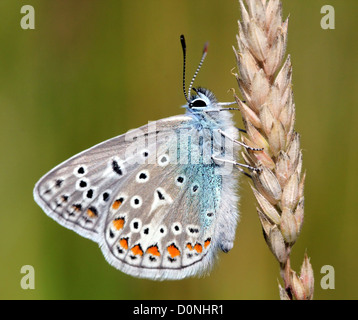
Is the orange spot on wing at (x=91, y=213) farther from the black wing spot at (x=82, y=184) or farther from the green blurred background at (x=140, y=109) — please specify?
the green blurred background at (x=140, y=109)

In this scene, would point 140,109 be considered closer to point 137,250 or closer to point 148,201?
point 148,201

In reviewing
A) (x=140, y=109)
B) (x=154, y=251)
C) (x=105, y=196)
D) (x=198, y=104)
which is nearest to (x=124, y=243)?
(x=154, y=251)

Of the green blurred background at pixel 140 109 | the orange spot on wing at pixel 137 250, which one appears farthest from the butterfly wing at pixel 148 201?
the green blurred background at pixel 140 109

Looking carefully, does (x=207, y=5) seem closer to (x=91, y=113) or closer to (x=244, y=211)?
(x=91, y=113)

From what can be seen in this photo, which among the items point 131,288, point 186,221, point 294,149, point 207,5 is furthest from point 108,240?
point 207,5

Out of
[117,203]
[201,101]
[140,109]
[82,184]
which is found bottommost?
[117,203]

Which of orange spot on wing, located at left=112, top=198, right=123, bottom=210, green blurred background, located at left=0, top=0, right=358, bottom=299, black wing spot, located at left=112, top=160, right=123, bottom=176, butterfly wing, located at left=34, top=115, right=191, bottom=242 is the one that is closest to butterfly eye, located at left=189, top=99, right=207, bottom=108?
butterfly wing, located at left=34, top=115, right=191, bottom=242

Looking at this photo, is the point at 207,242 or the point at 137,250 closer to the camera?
the point at 207,242

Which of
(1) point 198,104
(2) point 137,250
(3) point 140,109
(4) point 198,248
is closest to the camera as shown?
(4) point 198,248
